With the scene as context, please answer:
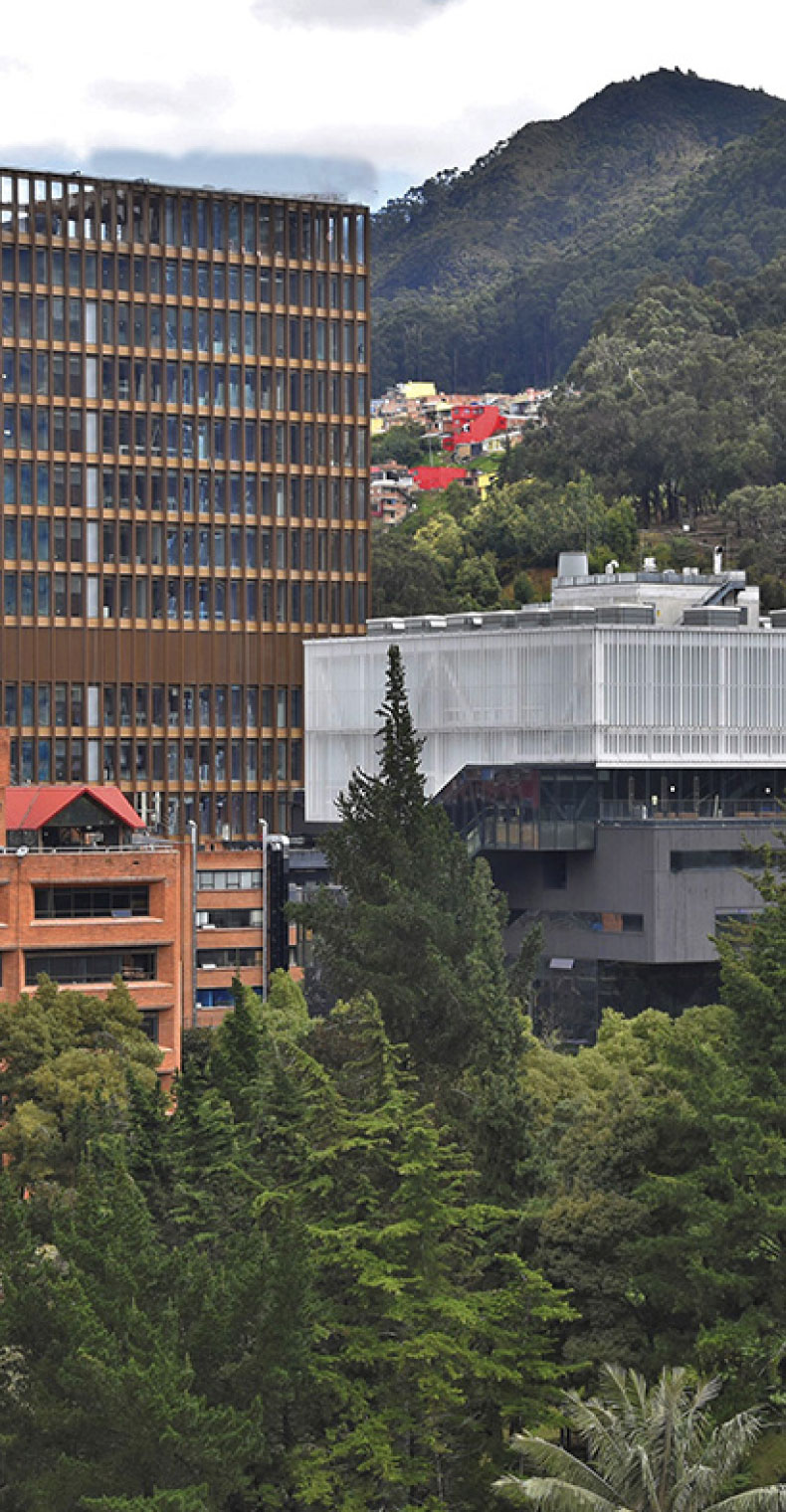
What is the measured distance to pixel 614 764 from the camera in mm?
149500

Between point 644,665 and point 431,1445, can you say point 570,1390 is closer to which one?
point 431,1445

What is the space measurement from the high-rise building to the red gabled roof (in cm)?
5044

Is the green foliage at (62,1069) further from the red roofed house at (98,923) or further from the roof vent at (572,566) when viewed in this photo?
the roof vent at (572,566)

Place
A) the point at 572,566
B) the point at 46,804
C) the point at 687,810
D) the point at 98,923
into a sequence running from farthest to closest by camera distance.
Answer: the point at 572,566
the point at 687,810
the point at 46,804
the point at 98,923

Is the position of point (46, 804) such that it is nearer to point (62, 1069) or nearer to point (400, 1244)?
point (62, 1069)

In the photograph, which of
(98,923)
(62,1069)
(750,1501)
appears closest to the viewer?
(750,1501)

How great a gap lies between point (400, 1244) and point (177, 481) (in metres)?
121

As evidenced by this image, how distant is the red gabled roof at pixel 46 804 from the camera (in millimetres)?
124438

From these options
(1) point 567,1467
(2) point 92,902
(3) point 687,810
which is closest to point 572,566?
(3) point 687,810

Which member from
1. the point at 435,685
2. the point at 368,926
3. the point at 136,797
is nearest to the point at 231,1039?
the point at 368,926

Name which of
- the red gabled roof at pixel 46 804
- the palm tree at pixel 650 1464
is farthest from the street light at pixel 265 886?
the palm tree at pixel 650 1464

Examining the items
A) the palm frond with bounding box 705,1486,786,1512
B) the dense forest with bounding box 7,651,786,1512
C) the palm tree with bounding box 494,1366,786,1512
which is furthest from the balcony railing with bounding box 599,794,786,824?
the palm frond with bounding box 705,1486,786,1512

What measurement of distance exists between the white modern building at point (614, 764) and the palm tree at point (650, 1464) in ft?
246

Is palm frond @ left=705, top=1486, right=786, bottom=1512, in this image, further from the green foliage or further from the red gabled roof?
the red gabled roof
